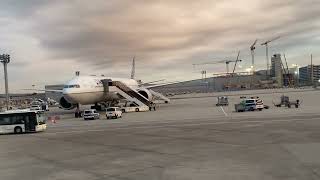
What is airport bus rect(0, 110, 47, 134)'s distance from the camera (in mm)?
48031

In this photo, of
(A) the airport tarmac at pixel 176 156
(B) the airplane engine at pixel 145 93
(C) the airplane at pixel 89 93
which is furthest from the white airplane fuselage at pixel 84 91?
(A) the airport tarmac at pixel 176 156

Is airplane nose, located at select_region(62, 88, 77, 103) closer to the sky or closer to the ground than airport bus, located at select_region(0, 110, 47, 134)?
closer to the sky

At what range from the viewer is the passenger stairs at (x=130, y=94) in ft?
259

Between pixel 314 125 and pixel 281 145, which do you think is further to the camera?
pixel 314 125

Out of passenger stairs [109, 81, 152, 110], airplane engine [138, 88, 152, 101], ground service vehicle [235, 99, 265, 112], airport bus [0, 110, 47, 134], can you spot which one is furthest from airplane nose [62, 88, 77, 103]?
ground service vehicle [235, 99, 265, 112]

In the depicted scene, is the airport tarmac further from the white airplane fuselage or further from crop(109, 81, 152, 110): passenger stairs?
crop(109, 81, 152, 110): passenger stairs

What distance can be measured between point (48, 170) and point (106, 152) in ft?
18.8

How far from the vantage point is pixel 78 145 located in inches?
1249

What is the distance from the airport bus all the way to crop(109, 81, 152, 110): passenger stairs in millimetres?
30265

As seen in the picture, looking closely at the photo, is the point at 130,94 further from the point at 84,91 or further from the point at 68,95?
the point at 68,95

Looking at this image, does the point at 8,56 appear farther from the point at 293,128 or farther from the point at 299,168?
the point at 299,168

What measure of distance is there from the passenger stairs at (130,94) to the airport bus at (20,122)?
30265mm

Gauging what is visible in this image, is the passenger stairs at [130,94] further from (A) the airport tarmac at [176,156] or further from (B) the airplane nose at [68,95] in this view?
(A) the airport tarmac at [176,156]

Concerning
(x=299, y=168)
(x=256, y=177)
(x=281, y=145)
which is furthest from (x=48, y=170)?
(x=281, y=145)
